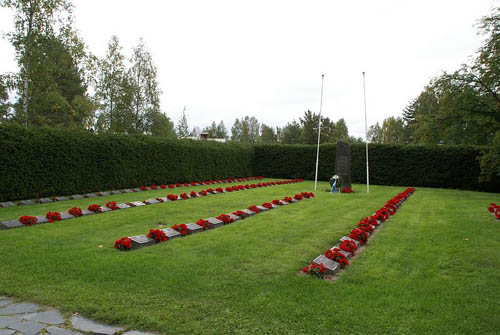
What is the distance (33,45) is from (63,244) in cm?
1293

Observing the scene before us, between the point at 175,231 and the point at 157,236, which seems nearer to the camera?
the point at 157,236

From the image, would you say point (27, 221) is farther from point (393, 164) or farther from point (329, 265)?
point (393, 164)

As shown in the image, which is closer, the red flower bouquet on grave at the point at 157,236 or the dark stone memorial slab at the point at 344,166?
the red flower bouquet on grave at the point at 157,236

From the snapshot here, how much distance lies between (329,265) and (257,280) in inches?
41.2

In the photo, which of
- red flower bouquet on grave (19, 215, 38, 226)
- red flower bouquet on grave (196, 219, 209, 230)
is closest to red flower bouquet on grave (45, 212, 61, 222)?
red flower bouquet on grave (19, 215, 38, 226)

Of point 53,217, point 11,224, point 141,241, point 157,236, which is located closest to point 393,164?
point 157,236

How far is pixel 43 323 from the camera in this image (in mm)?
2965

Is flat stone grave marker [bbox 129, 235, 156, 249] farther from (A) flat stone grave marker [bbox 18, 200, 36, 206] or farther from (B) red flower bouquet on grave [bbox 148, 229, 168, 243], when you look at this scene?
(A) flat stone grave marker [bbox 18, 200, 36, 206]

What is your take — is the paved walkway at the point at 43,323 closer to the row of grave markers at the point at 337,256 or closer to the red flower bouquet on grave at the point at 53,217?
the row of grave markers at the point at 337,256

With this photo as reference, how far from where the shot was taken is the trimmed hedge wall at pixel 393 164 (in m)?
19.7

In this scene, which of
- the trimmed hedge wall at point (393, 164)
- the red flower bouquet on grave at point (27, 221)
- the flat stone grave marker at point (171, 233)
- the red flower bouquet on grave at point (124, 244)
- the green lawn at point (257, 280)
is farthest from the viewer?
the trimmed hedge wall at point (393, 164)

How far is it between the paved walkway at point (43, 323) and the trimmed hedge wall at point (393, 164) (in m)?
20.0

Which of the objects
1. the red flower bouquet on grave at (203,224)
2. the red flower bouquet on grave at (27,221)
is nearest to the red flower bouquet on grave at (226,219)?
the red flower bouquet on grave at (203,224)

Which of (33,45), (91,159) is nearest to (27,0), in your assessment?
(33,45)
